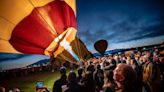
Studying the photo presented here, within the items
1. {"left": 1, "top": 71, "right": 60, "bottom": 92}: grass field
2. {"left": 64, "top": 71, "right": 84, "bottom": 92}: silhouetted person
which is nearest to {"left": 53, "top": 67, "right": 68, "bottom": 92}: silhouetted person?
{"left": 64, "top": 71, "right": 84, "bottom": 92}: silhouetted person

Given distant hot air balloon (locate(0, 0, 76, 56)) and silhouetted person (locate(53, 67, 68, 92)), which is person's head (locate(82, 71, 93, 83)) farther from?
distant hot air balloon (locate(0, 0, 76, 56))

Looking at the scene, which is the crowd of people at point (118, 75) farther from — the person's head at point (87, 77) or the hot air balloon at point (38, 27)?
the hot air balloon at point (38, 27)

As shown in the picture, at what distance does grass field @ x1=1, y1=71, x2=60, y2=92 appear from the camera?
4.29m

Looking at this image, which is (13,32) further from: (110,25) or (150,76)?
(150,76)

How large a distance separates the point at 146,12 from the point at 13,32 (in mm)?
2344

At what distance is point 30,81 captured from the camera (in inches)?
170

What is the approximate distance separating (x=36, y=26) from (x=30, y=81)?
90 centimetres

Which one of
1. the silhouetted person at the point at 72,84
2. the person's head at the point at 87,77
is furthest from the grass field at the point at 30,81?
the silhouetted person at the point at 72,84

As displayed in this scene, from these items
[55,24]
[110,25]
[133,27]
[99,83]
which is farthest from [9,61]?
[133,27]

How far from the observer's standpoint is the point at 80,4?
4746 millimetres

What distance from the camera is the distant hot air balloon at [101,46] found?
15.2ft

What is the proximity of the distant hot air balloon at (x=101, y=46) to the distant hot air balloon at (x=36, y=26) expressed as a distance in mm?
470

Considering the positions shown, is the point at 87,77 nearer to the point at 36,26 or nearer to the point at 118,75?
the point at 118,75

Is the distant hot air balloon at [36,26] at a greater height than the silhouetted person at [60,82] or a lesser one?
greater
